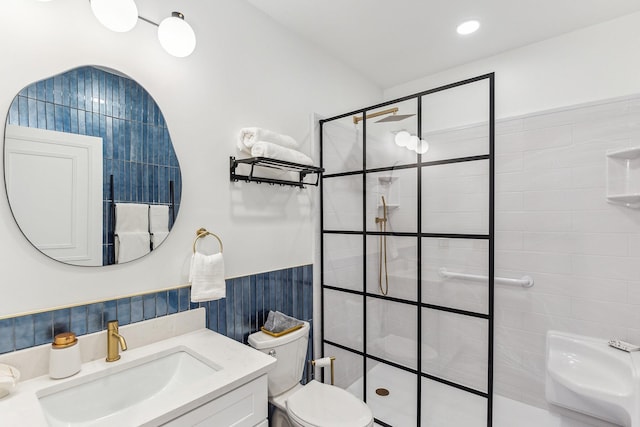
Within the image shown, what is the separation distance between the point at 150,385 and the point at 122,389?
0.10 metres

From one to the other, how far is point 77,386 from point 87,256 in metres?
0.44

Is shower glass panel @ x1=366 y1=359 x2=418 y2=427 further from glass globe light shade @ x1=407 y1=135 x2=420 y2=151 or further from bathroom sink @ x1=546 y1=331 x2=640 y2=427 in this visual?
glass globe light shade @ x1=407 y1=135 x2=420 y2=151

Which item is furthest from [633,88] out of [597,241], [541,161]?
[597,241]

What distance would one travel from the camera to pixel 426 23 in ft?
6.27

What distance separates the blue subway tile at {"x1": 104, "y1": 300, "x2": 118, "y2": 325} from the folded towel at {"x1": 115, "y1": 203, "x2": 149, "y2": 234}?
0.28 meters

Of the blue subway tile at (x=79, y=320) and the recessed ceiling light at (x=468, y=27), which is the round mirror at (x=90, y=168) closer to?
the blue subway tile at (x=79, y=320)

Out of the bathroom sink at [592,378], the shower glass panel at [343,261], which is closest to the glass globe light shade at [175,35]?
the shower glass panel at [343,261]

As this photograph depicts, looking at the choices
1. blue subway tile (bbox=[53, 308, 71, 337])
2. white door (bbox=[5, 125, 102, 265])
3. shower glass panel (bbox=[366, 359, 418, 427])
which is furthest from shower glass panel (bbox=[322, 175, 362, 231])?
blue subway tile (bbox=[53, 308, 71, 337])

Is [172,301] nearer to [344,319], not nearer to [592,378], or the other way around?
[344,319]

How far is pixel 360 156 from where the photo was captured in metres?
2.01

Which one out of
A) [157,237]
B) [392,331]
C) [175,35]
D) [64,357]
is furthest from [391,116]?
[64,357]

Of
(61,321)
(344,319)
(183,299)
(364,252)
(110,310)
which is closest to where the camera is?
(61,321)

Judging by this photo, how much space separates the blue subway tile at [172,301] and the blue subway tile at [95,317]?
0.83ft

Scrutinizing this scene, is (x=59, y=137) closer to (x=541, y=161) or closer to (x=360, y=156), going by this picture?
(x=360, y=156)
